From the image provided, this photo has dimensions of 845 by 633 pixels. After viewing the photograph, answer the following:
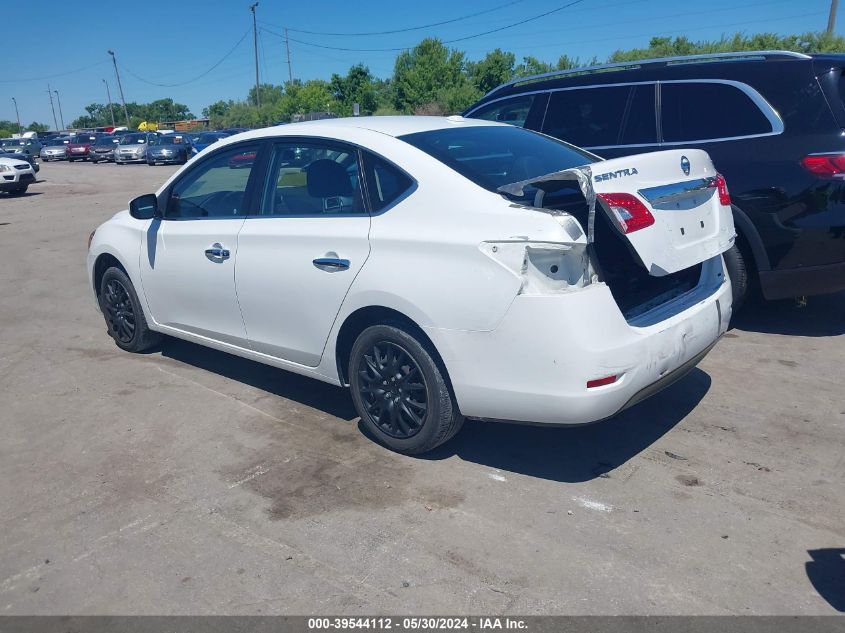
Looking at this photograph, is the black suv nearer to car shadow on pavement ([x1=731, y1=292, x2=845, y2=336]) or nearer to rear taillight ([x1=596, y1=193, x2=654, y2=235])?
car shadow on pavement ([x1=731, y1=292, x2=845, y2=336])

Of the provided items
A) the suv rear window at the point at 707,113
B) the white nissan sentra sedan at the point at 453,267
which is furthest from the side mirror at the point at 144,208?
the suv rear window at the point at 707,113

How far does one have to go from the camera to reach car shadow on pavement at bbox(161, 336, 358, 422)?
16.1 feet

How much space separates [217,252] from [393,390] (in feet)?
5.36

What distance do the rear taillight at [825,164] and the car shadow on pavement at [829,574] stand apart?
2982 millimetres

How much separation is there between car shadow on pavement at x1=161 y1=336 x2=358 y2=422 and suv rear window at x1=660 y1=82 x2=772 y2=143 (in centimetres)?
341

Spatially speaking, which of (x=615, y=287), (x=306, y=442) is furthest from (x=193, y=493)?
(x=615, y=287)

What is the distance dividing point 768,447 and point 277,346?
2.86 m

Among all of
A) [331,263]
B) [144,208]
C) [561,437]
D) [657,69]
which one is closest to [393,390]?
[331,263]

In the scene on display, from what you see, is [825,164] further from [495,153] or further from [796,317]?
[495,153]

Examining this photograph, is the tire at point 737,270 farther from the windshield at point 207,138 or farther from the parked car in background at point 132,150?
the parked car in background at point 132,150

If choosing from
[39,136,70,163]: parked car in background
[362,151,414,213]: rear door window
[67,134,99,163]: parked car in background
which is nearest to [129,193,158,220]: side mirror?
[362,151,414,213]: rear door window

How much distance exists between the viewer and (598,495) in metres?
3.60

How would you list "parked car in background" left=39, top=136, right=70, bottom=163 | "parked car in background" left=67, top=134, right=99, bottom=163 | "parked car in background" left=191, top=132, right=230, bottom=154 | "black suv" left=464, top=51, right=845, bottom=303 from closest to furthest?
"black suv" left=464, top=51, right=845, bottom=303 < "parked car in background" left=191, top=132, right=230, bottom=154 < "parked car in background" left=67, top=134, right=99, bottom=163 < "parked car in background" left=39, top=136, right=70, bottom=163

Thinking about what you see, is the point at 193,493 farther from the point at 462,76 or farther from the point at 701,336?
the point at 462,76
